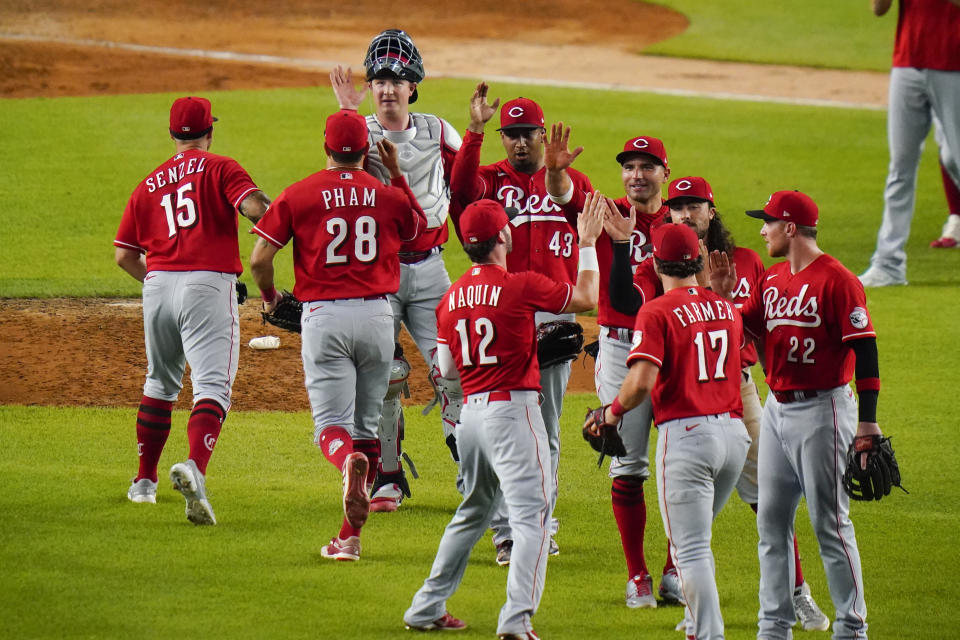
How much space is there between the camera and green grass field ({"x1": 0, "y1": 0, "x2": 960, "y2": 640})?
5.95 m

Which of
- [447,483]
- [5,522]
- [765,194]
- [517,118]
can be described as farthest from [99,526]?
[765,194]

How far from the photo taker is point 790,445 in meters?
5.74

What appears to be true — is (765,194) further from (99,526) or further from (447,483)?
(99,526)

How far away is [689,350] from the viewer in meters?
5.58

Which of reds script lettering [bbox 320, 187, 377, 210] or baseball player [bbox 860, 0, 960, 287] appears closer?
reds script lettering [bbox 320, 187, 377, 210]

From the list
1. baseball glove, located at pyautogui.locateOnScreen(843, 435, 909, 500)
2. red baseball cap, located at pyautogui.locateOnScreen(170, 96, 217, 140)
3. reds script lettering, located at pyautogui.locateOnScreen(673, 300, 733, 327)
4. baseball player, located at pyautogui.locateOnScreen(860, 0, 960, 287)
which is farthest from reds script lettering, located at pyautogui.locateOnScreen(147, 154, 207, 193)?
baseball player, located at pyautogui.locateOnScreen(860, 0, 960, 287)

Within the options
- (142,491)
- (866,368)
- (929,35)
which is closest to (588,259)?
(866,368)

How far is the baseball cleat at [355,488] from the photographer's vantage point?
20.2 feet

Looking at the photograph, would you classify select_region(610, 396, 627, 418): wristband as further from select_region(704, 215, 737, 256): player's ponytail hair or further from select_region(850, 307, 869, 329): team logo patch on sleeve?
select_region(704, 215, 737, 256): player's ponytail hair

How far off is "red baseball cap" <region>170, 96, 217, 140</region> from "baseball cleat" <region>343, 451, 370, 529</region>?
6.81 feet

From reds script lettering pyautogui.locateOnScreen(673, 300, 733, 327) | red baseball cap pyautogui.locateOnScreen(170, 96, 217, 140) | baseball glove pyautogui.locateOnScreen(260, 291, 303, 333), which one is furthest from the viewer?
red baseball cap pyautogui.locateOnScreen(170, 96, 217, 140)

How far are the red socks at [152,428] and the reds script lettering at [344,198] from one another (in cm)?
158

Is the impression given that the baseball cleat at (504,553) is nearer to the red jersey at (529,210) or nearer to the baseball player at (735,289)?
the baseball player at (735,289)

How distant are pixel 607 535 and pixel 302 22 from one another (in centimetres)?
2097
